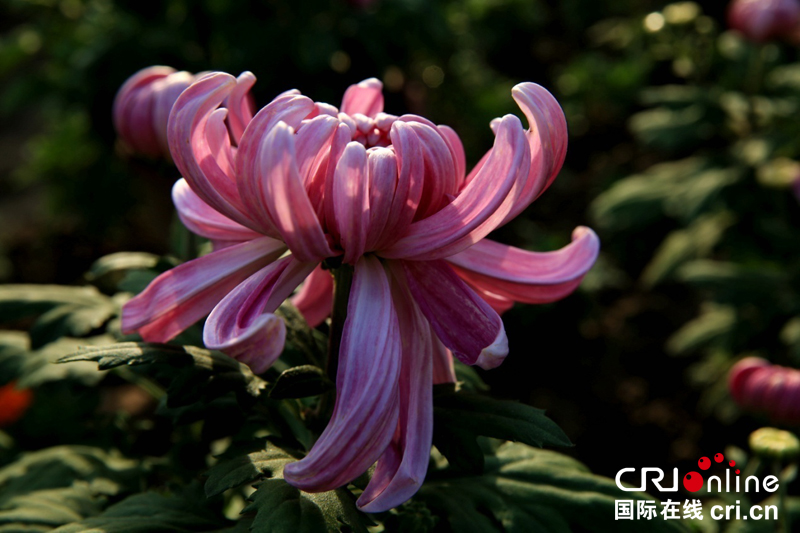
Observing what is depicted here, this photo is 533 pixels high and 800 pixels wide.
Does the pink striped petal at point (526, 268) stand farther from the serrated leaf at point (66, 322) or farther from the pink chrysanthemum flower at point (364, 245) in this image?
the serrated leaf at point (66, 322)

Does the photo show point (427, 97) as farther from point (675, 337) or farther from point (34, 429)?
point (34, 429)

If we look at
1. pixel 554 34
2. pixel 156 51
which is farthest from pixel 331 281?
pixel 554 34

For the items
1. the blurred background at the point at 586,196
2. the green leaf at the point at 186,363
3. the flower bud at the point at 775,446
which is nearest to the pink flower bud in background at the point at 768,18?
the blurred background at the point at 586,196

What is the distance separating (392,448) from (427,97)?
132 inches

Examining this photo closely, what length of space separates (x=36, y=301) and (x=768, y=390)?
146 centimetres

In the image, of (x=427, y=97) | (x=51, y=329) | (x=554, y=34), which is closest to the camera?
(x=51, y=329)

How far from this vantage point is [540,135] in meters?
0.79

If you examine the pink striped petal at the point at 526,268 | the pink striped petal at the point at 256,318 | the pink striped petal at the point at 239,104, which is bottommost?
the pink striped petal at the point at 256,318

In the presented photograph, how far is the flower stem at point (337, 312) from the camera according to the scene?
901 millimetres

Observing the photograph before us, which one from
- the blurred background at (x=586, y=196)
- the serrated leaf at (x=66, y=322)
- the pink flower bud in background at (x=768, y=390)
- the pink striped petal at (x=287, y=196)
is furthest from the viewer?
the blurred background at (x=586, y=196)

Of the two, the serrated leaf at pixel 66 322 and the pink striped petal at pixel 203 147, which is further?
the serrated leaf at pixel 66 322

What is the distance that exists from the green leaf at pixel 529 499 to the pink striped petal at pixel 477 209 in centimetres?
40

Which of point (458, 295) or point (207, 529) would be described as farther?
point (207, 529)

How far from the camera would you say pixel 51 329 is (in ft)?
4.09
